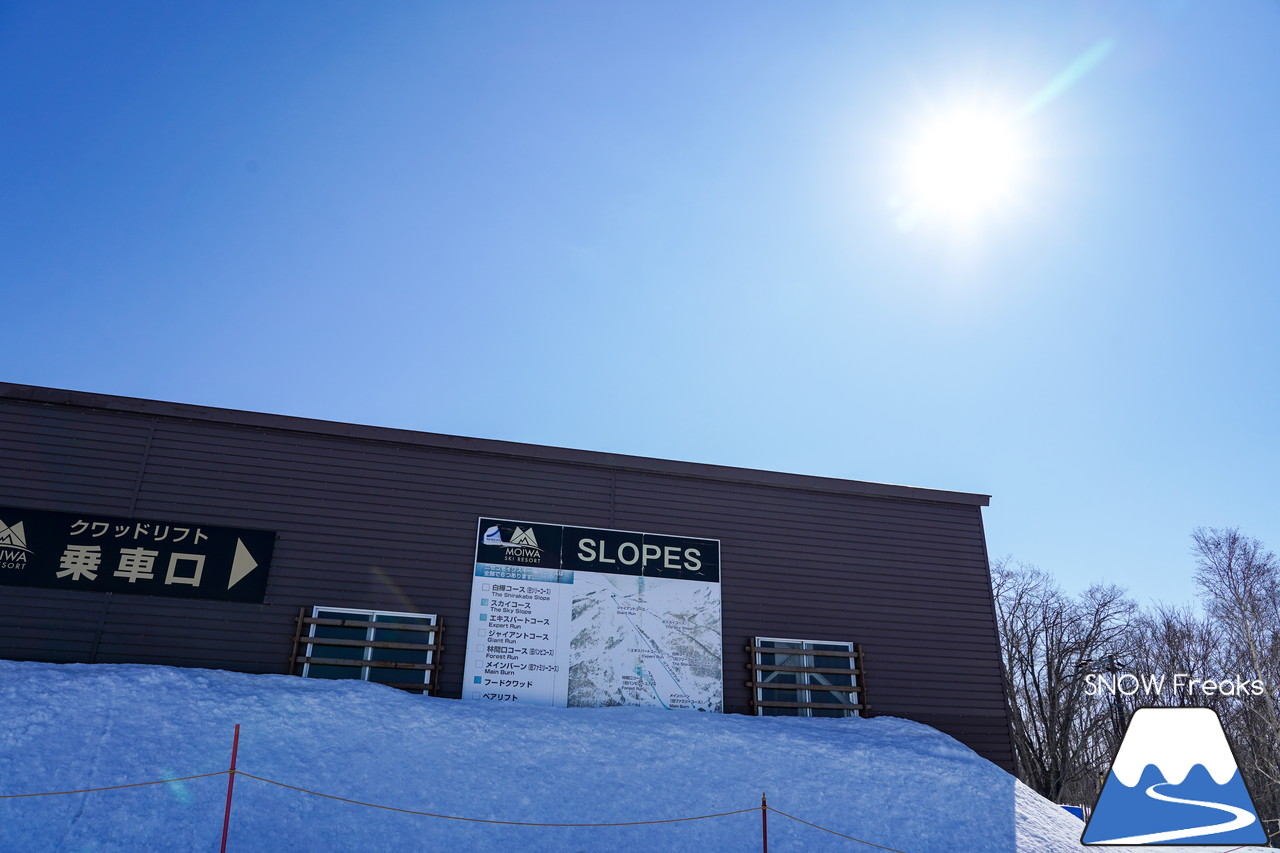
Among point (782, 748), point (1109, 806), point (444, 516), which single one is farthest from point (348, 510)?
point (1109, 806)

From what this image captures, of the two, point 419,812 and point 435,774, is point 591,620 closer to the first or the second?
point 435,774

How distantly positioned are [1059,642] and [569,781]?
29786mm

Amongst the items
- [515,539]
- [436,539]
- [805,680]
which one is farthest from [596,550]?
[805,680]

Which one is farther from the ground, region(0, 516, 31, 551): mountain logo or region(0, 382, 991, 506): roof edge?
region(0, 382, 991, 506): roof edge

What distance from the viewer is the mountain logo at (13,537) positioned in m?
12.2

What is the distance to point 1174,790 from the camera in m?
11.0

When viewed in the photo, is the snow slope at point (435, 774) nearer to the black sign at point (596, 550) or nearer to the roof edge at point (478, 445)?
the black sign at point (596, 550)

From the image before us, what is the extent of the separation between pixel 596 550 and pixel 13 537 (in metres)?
9.07

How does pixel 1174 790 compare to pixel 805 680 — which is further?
pixel 805 680

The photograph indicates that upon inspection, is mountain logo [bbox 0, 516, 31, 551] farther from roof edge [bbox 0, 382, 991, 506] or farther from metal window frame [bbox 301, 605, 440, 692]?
metal window frame [bbox 301, 605, 440, 692]

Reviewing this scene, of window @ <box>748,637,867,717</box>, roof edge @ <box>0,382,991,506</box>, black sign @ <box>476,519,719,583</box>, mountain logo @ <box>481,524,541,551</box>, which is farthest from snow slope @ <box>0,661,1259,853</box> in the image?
roof edge @ <box>0,382,991,506</box>

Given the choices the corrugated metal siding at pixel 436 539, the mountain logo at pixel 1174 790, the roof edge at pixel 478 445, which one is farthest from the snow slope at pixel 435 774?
the roof edge at pixel 478 445

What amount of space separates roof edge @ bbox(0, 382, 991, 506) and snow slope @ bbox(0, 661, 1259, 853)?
421 centimetres

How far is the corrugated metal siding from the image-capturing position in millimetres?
12500
